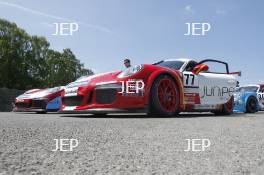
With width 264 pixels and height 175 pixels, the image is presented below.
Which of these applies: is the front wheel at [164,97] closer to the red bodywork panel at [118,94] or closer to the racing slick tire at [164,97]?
the racing slick tire at [164,97]

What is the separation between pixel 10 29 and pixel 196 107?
4259cm

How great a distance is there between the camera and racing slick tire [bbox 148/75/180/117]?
684cm

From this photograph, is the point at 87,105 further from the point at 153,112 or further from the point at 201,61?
the point at 201,61

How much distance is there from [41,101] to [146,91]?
163 inches

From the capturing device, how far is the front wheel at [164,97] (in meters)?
6.84

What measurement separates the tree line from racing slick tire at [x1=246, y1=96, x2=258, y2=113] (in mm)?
31418

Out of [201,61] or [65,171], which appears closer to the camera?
[65,171]

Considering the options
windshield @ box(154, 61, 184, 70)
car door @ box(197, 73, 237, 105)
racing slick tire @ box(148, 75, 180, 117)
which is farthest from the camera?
car door @ box(197, 73, 237, 105)

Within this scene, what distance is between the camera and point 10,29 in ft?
152

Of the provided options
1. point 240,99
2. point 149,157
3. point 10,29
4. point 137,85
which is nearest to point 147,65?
point 137,85

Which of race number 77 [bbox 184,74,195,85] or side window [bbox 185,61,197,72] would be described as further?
side window [bbox 185,61,197,72]

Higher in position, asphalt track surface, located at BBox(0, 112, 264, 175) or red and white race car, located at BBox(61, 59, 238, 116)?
red and white race car, located at BBox(61, 59, 238, 116)

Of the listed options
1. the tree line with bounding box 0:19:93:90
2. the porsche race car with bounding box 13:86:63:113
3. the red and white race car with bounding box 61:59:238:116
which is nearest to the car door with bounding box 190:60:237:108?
the red and white race car with bounding box 61:59:238:116

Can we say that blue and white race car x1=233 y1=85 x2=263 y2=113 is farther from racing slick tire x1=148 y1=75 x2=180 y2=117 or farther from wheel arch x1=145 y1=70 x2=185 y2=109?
racing slick tire x1=148 y1=75 x2=180 y2=117
